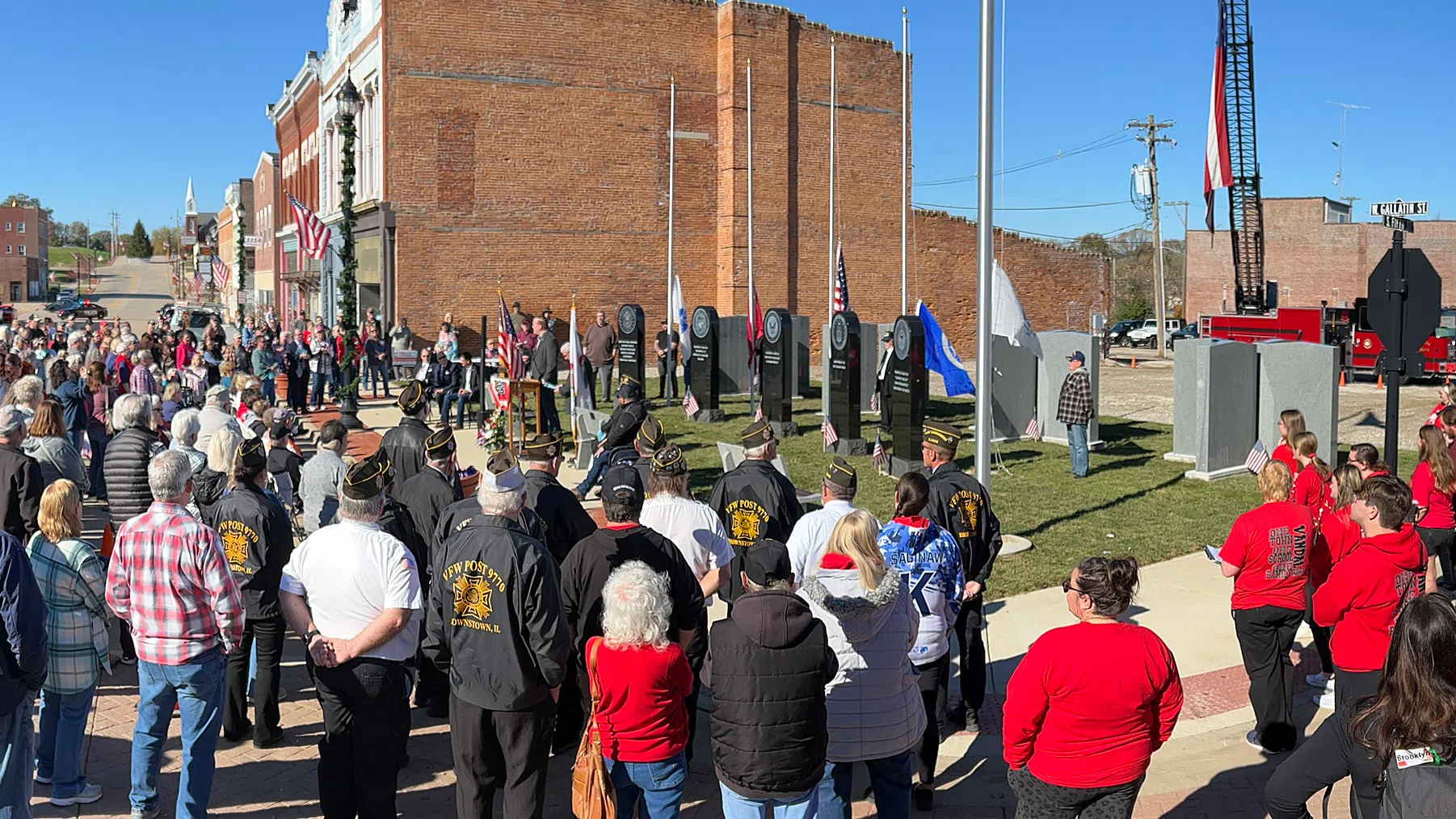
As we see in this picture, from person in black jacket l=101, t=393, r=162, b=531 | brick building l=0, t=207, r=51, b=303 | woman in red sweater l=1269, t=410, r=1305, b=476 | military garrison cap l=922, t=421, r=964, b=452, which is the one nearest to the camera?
military garrison cap l=922, t=421, r=964, b=452

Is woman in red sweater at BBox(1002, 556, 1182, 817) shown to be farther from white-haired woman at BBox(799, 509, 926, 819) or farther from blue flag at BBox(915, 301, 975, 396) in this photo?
blue flag at BBox(915, 301, 975, 396)

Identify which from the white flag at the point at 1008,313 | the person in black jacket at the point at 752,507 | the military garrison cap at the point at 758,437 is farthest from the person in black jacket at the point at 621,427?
the white flag at the point at 1008,313

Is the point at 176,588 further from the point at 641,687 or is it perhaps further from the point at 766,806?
the point at 766,806

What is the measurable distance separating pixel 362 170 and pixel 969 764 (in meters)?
31.7

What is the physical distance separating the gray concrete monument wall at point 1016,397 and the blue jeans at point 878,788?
14.7 meters

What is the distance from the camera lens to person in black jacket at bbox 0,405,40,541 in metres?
7.79

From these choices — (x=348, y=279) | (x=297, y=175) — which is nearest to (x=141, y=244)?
(x=297, y=175)

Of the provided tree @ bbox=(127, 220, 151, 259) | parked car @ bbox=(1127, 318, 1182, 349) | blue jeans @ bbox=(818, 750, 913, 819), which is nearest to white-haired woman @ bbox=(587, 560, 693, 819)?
blue jeans @ bbox=(818, 750, 913, 819)

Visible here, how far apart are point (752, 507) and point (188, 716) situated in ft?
10.6

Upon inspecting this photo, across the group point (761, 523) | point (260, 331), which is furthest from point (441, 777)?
point (260, 331)

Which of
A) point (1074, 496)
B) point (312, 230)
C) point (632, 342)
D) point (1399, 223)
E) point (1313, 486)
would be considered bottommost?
point (1074, 496)

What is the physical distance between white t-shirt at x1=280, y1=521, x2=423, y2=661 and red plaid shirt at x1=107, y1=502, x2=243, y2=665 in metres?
0.51

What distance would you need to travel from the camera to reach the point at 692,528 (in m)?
6.55

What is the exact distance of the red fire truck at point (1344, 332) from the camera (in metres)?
30.0
